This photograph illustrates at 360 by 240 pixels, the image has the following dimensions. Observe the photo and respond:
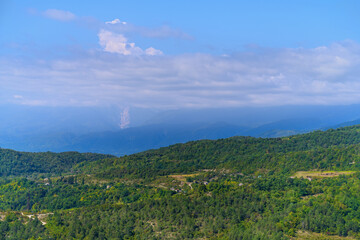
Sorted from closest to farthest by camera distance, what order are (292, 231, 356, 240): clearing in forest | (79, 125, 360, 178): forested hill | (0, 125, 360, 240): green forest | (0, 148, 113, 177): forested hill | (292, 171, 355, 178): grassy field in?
(292, 231, 356, 240): clearing in forest
(0, 125, 360, 240): green forest
(292, 171, 355, 178): grassy field
(79, 125, 360, 178): forested hill
(0, 148, 113, 177): forested hill

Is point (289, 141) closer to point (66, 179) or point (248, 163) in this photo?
point (248, 163)

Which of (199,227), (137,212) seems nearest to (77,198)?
(137,212)

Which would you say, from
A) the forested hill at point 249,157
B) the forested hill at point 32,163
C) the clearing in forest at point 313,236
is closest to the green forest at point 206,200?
the clearing in forest at point 313,236

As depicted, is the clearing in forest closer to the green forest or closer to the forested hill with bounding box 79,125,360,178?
the green forest

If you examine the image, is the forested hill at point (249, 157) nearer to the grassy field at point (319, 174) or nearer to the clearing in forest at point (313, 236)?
the grassy field at point (319, 174)

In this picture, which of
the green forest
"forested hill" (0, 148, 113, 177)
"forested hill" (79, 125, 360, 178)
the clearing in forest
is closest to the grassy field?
the green forest

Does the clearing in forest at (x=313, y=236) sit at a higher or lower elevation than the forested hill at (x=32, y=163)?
higher

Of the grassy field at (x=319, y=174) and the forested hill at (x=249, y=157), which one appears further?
the forested hill at (x=249, y=157)
